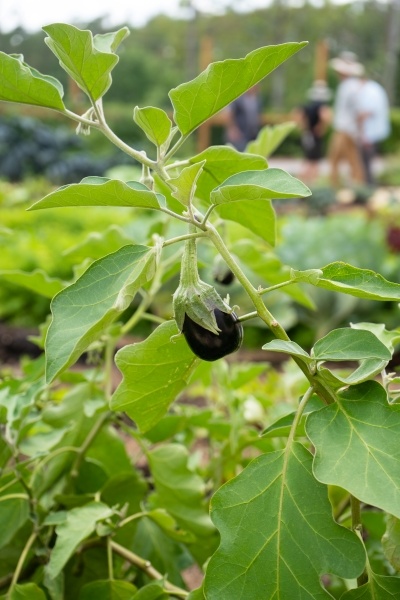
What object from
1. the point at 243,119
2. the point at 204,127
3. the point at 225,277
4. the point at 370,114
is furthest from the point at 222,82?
the point at 204,127

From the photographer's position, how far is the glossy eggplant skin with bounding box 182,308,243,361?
583mm

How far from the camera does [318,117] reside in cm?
1116

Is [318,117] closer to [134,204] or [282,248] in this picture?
[282,248]

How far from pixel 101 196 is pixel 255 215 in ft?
0.70

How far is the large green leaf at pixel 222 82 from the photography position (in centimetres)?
58

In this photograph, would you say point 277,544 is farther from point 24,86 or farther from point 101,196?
point 24,86

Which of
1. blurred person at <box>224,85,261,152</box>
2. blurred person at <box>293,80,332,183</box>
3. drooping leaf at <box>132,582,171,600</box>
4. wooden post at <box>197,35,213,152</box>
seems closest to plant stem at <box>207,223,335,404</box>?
drooping leaf at <box>132,582,171,600</box>

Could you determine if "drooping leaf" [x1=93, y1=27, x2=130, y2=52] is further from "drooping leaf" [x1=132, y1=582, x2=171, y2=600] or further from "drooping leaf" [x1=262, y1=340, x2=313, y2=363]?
"drooping leaf" [x1=132, y1=582, x2=171, y2=600]

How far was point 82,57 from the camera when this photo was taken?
1.94 ft

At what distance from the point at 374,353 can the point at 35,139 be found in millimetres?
11049

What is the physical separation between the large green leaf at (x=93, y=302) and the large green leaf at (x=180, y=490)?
1.15 feet

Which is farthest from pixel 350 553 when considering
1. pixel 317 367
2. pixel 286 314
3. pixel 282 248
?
pixel 282 248

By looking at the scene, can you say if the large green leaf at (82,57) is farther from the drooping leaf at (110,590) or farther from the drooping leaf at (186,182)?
the drooping leaf at (110,590)

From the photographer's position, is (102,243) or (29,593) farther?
(102,243)
